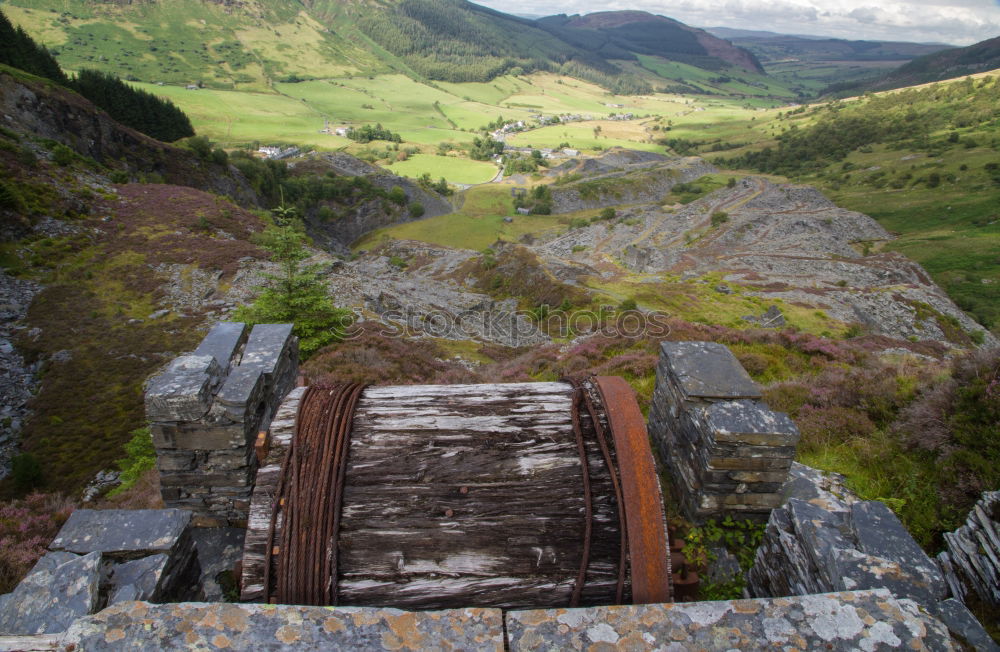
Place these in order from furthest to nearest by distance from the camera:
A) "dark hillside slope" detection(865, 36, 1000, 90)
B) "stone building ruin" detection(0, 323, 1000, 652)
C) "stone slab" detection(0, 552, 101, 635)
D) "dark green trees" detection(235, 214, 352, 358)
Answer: "dark hillside slope" detection(865, 36, 1000, 90) → "dark green trees" detection(235, 214, 352, 358) → "stone slab" detection(0, 552, 101, 635) → "stone building ruin" detection(0, 323, 1000, 652)

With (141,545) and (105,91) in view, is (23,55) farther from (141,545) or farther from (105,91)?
(141,545)

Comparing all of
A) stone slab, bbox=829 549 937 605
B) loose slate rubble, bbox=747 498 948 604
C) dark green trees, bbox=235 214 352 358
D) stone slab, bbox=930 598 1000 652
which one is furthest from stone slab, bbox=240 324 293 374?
dark green trees, bbox=235 214 352 358

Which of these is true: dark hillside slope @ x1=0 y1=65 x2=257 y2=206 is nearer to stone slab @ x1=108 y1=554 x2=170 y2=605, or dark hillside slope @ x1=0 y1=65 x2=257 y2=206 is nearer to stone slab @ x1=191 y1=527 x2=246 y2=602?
stone slab @ x1=191 y1=527 x2=246 y2=602

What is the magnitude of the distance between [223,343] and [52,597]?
3168 millimetres

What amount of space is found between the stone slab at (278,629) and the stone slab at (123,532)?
1596 mm

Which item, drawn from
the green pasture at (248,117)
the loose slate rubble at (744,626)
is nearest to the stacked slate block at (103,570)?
the loose slate rubble at (744,626)

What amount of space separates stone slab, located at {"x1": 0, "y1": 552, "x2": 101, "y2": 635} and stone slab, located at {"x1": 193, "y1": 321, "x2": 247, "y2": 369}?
2348mm

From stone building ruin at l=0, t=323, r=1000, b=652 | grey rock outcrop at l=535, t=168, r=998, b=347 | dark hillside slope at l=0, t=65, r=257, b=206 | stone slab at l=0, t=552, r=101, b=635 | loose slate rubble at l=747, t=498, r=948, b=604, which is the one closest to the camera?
stone building ruin at l=0, t=323, r=1000, b=652

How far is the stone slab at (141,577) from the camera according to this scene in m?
3.44

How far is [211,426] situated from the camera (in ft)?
16.0

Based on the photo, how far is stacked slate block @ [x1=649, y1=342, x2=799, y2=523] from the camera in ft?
15.0

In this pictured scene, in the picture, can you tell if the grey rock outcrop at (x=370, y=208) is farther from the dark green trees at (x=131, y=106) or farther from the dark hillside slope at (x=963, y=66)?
the dark hillside slope at (x=963, y=66)

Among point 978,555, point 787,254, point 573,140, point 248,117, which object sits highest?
point 978,555

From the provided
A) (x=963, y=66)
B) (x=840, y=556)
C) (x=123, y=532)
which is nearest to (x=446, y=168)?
(x=123, y=532)
